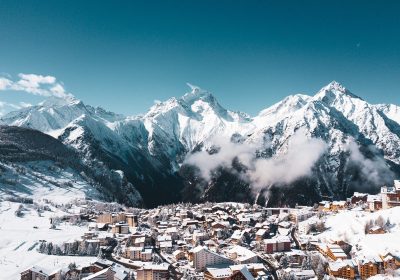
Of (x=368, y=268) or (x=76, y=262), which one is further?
(x=76, y=262)

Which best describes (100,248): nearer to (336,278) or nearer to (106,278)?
(106,278)

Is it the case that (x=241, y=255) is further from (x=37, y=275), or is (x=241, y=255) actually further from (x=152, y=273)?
(x=37, y=275)

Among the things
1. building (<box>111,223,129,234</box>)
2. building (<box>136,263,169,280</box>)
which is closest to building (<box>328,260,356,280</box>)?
building (<box>136,263,169,280</box>)

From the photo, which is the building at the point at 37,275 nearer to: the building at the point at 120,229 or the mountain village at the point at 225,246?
the mountain village at the point at 225,246

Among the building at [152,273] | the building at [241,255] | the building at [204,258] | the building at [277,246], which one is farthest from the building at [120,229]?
the building at [152,273]

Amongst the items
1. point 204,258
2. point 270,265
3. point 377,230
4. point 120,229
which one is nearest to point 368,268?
point 377,230

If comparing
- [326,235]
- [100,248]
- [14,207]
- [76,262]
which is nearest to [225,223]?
[326,235]
